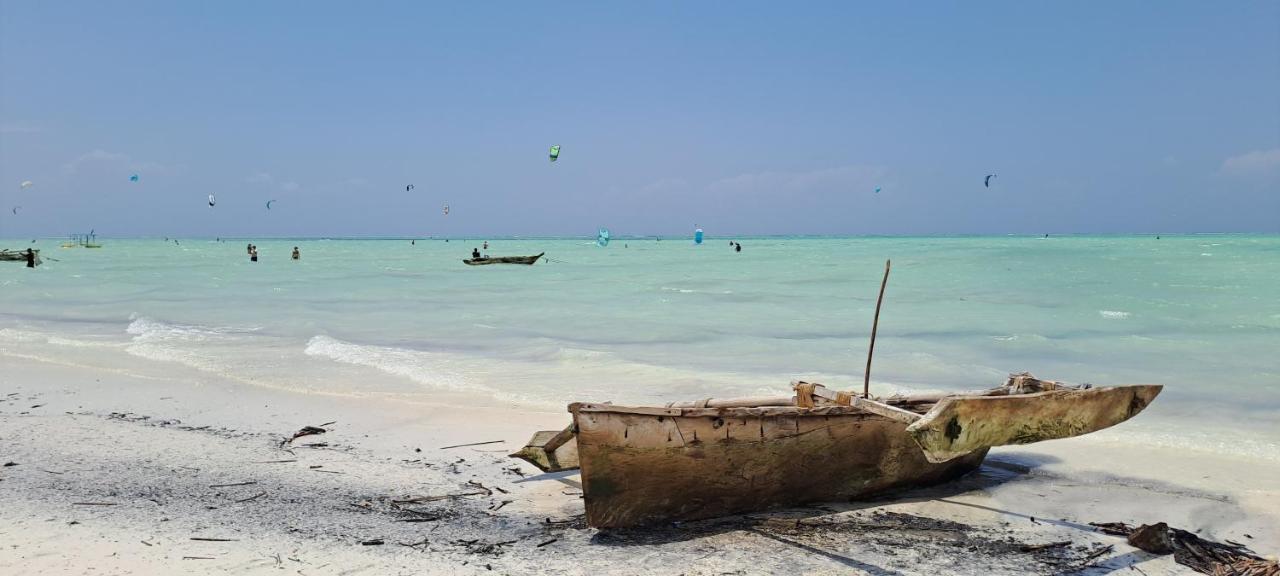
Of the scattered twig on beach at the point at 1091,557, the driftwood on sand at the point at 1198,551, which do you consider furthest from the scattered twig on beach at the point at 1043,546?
the driftwood on sand at the point at 1198,551

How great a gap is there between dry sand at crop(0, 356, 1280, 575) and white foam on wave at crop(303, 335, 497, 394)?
2.40 m

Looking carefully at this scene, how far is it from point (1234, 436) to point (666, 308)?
46.4 ft

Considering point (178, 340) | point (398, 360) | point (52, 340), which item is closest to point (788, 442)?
point (398, 360)

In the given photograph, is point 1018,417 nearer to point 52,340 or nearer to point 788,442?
point 788,442

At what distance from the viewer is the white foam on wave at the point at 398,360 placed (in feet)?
33.9

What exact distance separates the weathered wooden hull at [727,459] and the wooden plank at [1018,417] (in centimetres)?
91

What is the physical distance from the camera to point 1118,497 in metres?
5.91

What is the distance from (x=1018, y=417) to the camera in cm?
464

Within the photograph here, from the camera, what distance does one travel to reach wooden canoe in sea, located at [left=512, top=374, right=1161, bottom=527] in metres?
4.60

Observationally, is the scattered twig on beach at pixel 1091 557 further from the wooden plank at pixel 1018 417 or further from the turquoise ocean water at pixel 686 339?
the turquoise ocean water at pixel 686 339

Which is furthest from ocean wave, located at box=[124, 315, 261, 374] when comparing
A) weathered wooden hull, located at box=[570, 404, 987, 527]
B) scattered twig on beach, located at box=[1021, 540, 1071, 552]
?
scattered twig on beach, located at box=[1021, 540, 1071, 552]

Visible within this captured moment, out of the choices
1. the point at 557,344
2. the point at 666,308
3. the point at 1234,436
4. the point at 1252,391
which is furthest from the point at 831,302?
the point at 1234,436

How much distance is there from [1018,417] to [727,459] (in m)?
1.69

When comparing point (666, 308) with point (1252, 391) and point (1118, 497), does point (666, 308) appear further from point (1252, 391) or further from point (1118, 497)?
point (1118, 497)
